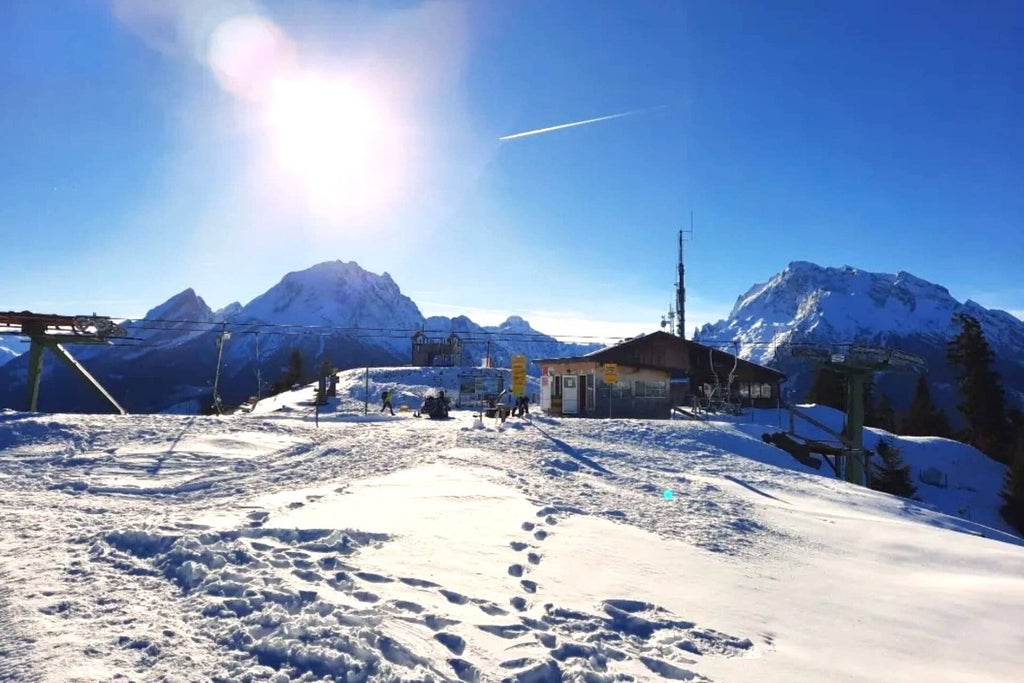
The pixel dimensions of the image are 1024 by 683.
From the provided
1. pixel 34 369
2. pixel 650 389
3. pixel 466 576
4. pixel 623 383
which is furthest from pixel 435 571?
pixel 650 389

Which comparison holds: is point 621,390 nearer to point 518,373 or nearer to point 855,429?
point 518,373

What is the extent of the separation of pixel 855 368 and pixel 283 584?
2749cm

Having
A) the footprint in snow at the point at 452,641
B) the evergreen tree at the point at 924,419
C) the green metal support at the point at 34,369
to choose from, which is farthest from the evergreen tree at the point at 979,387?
the green metal support at the point at 34,369

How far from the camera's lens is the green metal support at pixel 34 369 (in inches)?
920

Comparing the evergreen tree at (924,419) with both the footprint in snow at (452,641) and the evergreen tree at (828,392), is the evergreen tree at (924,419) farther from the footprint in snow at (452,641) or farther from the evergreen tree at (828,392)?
the footprint in snow at (452,641)

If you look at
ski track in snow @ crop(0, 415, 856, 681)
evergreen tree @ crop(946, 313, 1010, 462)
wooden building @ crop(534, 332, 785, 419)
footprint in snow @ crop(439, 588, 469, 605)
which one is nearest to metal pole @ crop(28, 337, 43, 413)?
ski track in snow @ crop(0, 415, 856, 681)


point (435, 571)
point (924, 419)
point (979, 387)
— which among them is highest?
point (979, 387)

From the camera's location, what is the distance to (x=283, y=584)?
20.6ft

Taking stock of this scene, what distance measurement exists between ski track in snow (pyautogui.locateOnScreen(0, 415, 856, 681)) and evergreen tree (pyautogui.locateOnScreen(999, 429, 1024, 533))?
33.5 metres

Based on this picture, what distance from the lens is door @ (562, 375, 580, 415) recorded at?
113ft

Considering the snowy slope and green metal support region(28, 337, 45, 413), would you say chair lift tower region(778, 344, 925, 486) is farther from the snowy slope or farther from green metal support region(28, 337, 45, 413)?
green metal support region(28, 337, 45, 413)

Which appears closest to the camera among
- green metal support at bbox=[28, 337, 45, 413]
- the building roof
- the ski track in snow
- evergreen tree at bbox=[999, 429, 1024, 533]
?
the ski track in snow

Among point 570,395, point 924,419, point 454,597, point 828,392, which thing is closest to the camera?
point 454,597

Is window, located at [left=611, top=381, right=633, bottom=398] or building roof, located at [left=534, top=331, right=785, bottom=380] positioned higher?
building roof, located at [left=534, top=331, right=785, bottom=380]
